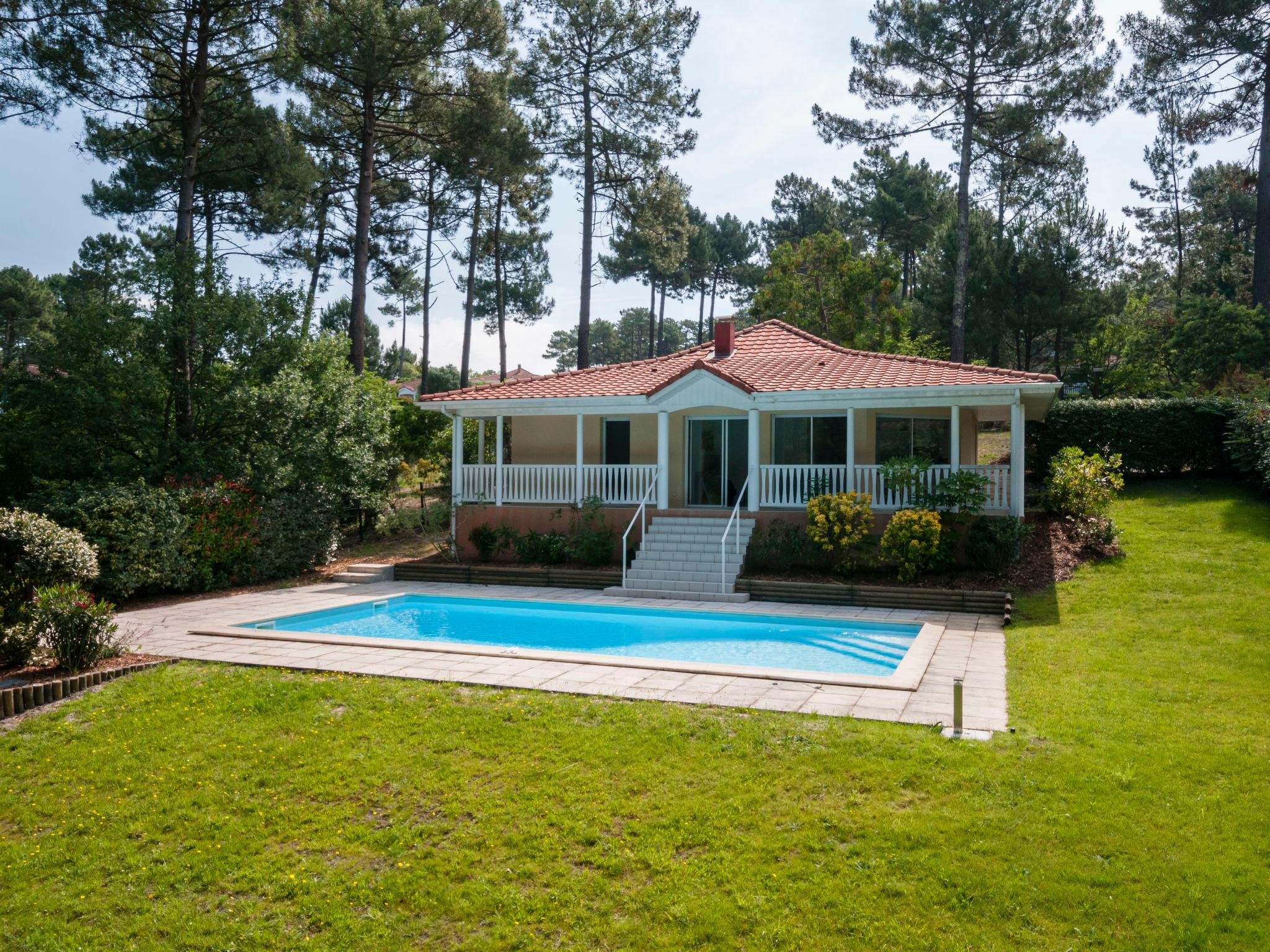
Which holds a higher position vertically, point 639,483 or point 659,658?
point 639,483

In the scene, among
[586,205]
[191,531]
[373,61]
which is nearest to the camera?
[191,531]

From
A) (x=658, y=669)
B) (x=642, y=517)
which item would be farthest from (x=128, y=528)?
(x=658, y=669)

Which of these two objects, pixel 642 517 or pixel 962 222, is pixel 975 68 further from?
pixel 642 517

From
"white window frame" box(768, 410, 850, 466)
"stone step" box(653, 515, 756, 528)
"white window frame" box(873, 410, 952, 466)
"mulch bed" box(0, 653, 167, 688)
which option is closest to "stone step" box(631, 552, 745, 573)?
"stone step" box(653, 515, 756, 528)

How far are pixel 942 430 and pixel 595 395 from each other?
7129 mm

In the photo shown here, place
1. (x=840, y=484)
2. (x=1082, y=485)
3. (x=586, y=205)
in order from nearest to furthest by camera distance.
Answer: (x=1082, y=485) < (x=840, y=484) < (x=586, y=205)

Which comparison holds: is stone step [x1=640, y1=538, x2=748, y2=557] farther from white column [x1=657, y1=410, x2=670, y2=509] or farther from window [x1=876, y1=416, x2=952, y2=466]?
window [x1=876, y1=416, x2=952, y2=466]

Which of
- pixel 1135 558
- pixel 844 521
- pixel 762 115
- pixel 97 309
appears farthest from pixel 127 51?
pixel 1135 558

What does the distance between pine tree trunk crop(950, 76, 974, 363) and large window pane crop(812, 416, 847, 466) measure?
9.14 metres

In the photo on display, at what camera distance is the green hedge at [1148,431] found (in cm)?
1831

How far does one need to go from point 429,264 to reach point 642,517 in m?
23.9

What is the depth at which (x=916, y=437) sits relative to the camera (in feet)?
56.1

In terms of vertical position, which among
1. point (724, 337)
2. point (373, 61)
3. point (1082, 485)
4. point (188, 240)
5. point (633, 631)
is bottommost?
point (633, 631)

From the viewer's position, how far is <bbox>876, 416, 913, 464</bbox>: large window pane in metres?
17.1
